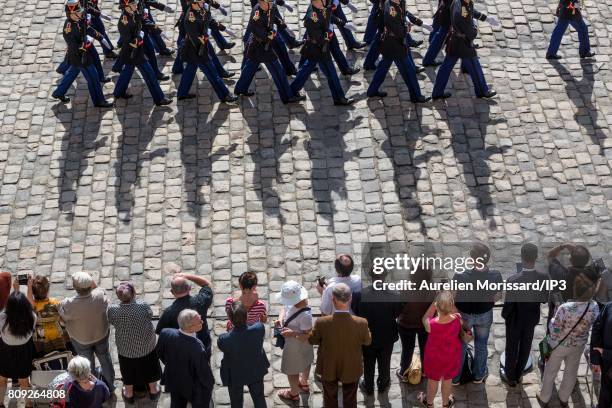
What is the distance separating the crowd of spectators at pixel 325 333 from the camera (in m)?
8.34

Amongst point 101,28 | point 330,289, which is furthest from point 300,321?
point 101,28

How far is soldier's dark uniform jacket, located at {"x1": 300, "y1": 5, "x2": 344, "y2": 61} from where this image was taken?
12594 mm

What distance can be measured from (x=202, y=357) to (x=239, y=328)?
360 mm

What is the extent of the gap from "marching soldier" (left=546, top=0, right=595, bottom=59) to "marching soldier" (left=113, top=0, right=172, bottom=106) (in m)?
5.07

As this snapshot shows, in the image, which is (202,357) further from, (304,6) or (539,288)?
(304,6)

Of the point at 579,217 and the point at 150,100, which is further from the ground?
the point at 150,100

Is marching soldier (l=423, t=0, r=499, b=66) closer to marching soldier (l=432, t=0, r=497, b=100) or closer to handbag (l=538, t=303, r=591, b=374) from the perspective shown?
marching soldier (l=432, t=0, r=497, b=100)

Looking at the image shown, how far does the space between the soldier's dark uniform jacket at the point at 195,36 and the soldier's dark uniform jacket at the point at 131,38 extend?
54cm

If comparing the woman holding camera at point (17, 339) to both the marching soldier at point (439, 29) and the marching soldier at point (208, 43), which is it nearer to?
the marching soldier at point (208, 43)

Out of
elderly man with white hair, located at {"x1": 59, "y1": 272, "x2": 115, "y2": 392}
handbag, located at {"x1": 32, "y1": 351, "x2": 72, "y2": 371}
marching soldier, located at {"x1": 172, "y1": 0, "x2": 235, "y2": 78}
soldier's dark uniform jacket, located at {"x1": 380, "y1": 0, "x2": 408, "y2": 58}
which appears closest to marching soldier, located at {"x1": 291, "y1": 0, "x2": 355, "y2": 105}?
soldier's dark uniform jacket, located at {"x1": 380, "y1": 0, "x2": 408, "y2": 58}

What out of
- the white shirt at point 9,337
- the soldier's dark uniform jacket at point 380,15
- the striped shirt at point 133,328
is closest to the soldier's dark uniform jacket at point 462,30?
the soldier's dark uniform jacket at point 380,15

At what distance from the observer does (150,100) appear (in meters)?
13.4

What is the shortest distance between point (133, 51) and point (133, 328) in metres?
5.06

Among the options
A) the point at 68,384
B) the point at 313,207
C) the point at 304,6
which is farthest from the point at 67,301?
the point at 304,6
